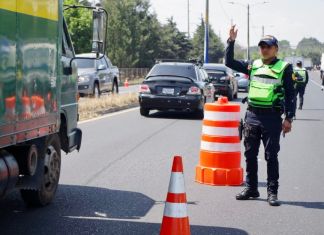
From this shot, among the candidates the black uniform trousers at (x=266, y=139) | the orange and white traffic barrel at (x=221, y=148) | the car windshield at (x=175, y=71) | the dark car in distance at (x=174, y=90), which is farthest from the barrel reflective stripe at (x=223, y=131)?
the car windshield at (x=175, y=71)

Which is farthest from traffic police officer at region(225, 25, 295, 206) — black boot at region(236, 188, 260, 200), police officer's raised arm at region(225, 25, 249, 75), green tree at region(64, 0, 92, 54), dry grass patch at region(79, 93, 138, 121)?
green tree at region(64, 0, 92, 54)

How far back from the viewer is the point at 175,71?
781 inches

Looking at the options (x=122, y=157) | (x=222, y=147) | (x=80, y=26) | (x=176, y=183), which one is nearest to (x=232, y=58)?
(x=222, y=147)

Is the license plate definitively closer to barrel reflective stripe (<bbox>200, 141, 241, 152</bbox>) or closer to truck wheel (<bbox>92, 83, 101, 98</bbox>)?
truck wheel (<bbox>92, 83, 101, 98</bbox>)

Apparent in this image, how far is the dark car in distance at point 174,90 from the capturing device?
19.2 meters

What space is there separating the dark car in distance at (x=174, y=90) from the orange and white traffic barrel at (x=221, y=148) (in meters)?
10.1

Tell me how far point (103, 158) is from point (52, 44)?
4737 mm

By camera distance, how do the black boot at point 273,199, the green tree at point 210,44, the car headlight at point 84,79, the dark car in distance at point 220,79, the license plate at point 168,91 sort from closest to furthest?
the black boot at point 273,199 < the license plate at point 168,91 < the car headlight at point 84,79 < the dark car in distance at point 220,79 < the green tree at point 210,44

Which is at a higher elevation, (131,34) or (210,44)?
(131,34)

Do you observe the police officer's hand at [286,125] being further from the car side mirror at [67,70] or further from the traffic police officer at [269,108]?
the car side mirror at [67,70]

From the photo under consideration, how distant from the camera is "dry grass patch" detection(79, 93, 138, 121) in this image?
19734 millimetres

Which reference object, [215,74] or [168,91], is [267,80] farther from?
[215,74]

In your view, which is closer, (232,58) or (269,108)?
(269,108)

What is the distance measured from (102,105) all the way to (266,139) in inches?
559
